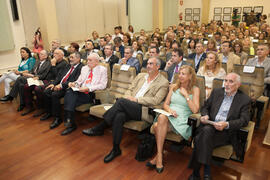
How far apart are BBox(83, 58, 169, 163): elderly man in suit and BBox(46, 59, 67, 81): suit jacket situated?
5.54 ft

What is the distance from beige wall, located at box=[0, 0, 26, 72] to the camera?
702 centimetres

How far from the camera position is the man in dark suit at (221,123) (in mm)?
2092

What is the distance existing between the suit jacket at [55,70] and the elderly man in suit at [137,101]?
1690mm

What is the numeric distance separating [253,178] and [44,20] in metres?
7.21

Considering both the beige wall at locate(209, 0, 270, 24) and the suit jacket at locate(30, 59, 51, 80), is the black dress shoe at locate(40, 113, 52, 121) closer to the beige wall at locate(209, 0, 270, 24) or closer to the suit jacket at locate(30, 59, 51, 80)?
the suit jacket at locate(30, 59, 51, 80)

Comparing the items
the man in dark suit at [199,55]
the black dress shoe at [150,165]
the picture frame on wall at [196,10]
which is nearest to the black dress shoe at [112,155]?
the black dress shoe at [150,165]

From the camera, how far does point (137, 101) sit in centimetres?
278

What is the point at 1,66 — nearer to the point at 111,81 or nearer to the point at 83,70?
the point at 83,70

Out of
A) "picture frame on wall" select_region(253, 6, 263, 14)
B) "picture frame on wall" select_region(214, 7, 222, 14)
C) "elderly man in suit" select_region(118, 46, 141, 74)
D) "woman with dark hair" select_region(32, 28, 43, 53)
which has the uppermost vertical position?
Answer: "picture frame on wall" select_region(214, 7, 222, 14)

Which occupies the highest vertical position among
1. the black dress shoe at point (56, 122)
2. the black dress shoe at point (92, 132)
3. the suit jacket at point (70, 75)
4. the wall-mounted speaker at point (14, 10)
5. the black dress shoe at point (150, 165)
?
the wall-mounted speaker at point (14, 10)

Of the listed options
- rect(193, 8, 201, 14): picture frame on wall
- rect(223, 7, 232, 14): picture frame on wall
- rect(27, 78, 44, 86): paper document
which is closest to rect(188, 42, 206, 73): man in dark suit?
rect(27, 78, 44, 86): paper document

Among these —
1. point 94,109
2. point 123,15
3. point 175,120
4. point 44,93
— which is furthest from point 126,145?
point 123,15

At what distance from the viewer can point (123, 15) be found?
10516 mm

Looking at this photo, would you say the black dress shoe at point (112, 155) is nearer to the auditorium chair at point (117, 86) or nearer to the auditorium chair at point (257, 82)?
the auditorium chair at point (117, 86)
